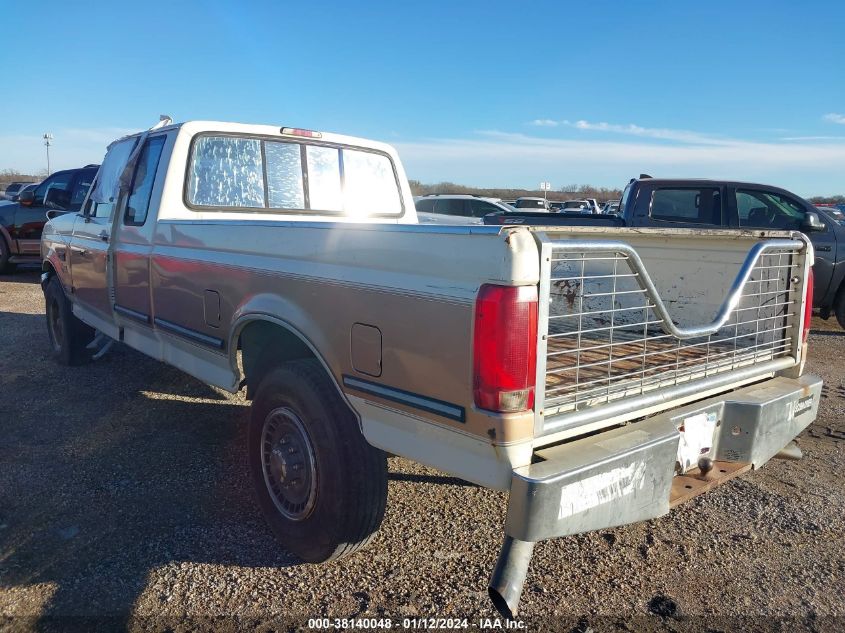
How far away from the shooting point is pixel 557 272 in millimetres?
3973

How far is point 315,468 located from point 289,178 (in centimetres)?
253

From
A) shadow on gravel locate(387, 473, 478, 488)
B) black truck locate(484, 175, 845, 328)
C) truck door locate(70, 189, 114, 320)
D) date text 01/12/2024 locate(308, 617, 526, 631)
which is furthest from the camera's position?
black truck locate(484, 175, 845, 328)

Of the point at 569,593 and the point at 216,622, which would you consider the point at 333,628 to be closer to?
the point at 216,622

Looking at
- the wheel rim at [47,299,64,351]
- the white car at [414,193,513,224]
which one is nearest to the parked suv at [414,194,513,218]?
the white car at [414,193,513,224]

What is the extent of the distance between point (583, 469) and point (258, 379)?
1.85 metres

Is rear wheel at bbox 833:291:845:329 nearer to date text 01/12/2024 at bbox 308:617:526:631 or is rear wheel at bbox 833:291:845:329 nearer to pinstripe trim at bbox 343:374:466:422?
date text 01/12/2024 at bbox 308:617:526:631

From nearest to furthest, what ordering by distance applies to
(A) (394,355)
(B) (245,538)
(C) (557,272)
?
(A) (394,355), (B) (245,538), (C) (557,272)

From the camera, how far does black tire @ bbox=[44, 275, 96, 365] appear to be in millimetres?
6156

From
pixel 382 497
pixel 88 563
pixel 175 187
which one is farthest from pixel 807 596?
pixel 175 187

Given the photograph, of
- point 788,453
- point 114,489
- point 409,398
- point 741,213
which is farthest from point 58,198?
point 741,213

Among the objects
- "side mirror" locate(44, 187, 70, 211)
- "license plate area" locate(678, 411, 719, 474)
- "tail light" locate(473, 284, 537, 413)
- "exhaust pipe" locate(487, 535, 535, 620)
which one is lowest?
"exhaust pipe" locate(487, 535, 535, 620)

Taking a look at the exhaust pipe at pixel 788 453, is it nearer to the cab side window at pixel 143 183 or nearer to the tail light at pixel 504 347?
the tail light at pixel 504 347

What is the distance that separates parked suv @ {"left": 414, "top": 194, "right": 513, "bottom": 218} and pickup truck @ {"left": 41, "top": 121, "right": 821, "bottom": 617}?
14.0 metres

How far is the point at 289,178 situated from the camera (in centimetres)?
472
